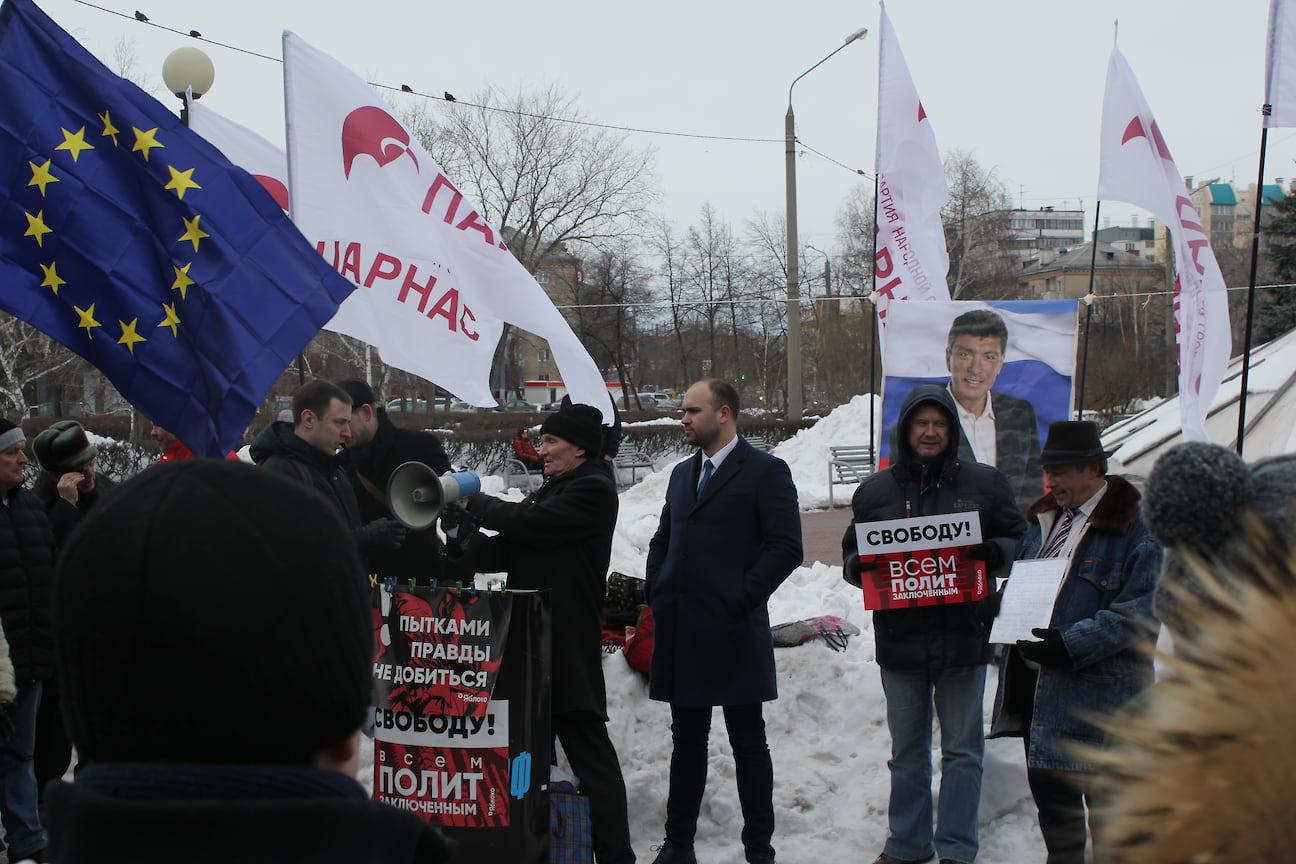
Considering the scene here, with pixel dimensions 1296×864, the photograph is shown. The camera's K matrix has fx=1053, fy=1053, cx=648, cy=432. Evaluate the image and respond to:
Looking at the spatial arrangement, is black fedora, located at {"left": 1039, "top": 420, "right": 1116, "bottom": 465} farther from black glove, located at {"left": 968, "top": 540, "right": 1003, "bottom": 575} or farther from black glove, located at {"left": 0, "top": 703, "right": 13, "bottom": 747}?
black glove, located at {"left": 0, "top": 703, "right": 13, "bottom": 747}

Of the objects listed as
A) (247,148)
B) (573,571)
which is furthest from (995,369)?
(247,148)

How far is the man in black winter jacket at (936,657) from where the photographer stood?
4.68 meters

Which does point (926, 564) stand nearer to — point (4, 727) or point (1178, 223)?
point (1178, 223)

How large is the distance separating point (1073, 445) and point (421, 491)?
2.69m

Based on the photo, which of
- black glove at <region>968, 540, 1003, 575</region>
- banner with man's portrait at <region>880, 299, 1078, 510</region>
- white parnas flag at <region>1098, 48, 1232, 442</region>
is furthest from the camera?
banner with man's portrait at <region>880, 299, 1078, 510</region>

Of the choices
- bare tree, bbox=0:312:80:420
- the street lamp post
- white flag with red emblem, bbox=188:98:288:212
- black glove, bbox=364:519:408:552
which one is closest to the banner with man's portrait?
black glove, bbox=364:519:408:552

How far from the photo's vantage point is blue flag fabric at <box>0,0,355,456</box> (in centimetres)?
434

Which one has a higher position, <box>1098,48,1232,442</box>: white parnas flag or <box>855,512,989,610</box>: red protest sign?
<box>1098,48,1232,442</box>: white parnas flag

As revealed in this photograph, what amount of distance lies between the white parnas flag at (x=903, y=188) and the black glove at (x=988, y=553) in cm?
453

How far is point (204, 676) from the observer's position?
3.48 feet

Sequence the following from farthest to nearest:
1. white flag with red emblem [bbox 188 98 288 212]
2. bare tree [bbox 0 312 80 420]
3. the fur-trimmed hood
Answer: bare tree [bbox 0 312 80 420]
white flag with red emblem [bbox 188 98 288 212]
the fur-trimmed hood

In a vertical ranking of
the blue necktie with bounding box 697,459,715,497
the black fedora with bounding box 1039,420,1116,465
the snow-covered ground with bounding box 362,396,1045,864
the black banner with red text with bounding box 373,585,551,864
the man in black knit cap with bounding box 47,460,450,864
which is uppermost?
the man in black knit cap with bounding box 47,460,450,864

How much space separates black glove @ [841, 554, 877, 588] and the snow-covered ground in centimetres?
128

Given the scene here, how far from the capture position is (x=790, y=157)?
2195cm
